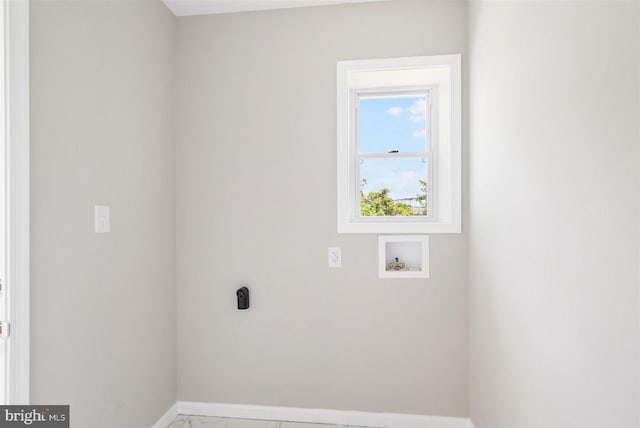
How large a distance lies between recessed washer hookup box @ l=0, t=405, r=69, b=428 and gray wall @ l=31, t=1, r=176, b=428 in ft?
0.12

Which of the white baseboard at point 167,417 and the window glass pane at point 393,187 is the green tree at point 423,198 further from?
the white baseboard at point 167,417

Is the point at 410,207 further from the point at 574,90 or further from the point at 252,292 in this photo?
the point at 574,90

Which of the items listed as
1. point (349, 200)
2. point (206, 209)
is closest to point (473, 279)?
point (349, 200)

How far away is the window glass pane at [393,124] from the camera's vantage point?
2.39 meters

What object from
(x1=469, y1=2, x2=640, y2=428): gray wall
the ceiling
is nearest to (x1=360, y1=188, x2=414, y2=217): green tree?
(x1=469, y1=2, x2=640, y2=428): gray wall

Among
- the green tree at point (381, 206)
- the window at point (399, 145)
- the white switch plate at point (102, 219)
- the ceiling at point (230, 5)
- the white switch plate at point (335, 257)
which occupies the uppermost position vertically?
the ceiling at point (230, 5)

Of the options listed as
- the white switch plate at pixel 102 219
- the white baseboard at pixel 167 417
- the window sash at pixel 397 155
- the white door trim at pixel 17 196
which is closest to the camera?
the white door trim at pixel 17 196

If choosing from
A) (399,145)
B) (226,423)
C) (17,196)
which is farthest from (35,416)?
(399,145)

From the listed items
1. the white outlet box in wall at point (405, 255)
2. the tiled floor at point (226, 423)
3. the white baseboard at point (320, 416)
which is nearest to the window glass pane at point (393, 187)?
the white outlet box in wall at point (405, 255)

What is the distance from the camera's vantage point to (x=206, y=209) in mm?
2354

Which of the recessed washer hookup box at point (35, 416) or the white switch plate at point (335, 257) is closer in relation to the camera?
the recessed washer hookup box at point (35, 416)

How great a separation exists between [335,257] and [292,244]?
10.6 inches

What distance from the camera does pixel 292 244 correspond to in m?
2.29

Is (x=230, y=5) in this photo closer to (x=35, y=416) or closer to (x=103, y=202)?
(x=103, y=202)
